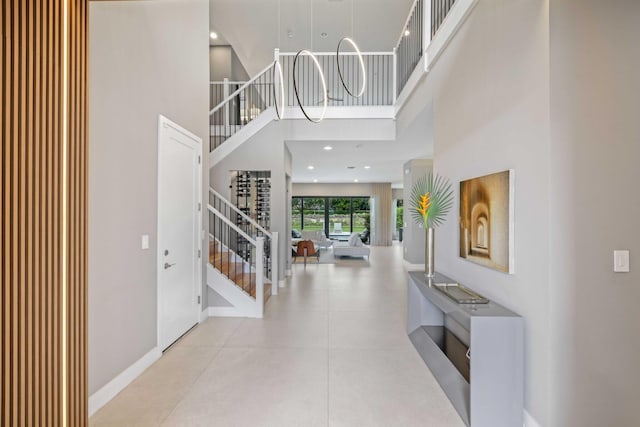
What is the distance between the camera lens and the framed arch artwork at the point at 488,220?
2209 mm

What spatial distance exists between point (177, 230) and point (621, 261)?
369 centimetres

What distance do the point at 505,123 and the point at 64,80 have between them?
2.63 metres

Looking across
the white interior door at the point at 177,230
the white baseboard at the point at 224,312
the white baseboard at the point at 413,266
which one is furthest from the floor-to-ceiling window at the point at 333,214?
the white interior door at the point at 177,230

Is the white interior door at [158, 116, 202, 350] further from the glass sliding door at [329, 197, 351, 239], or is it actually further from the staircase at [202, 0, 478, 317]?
the glass sliding door at [329, 197, 351, 239]

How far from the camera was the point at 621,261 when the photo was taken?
178 cm

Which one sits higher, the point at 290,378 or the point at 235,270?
the point at 235,270

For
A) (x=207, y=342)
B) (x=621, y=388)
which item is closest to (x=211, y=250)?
(x=207, y=342)

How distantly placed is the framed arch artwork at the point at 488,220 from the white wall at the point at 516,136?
6cm

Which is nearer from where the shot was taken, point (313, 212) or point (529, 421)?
point (529, 421)

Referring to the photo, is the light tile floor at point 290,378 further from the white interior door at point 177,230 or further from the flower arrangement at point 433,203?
the flower arrangement at point 433,203

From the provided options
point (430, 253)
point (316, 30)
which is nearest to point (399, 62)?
point (316, 30)

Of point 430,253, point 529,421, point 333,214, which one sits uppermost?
point 333,214

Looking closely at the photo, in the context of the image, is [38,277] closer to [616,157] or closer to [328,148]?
[616,157]

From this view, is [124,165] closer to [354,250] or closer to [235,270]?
[235,270]
